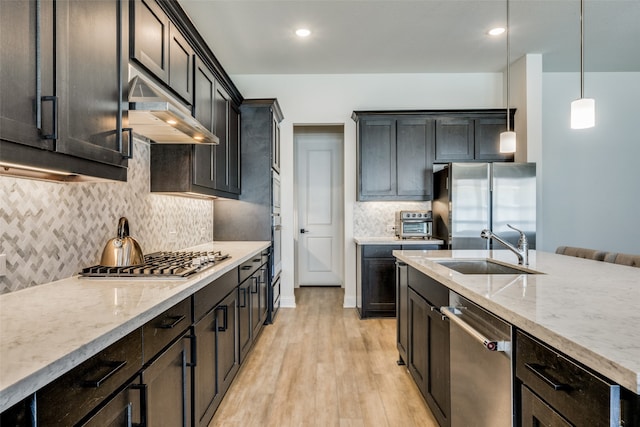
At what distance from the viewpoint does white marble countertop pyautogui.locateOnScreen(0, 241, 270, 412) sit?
0.74m

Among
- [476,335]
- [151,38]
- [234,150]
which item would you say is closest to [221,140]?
[234,150]

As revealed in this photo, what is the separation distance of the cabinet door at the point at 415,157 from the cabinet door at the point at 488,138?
0.56 meters

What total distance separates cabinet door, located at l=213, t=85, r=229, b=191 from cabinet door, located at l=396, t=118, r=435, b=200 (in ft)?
6.95

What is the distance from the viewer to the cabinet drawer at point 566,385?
0.77m

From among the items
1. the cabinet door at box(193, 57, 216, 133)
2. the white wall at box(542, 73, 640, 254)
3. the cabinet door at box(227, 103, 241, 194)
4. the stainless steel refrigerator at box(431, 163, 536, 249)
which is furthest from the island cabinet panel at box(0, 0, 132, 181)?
the white wall at box(542, 73, 640, 254)

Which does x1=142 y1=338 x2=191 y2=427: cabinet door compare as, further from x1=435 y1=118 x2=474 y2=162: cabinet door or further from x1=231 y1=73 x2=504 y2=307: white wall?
x1=435 y1=118 x2=474 y2=162: cabinet door

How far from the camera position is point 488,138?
173 inches

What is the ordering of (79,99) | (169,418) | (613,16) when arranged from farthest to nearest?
(613,16) → (169,418) → (79,99)

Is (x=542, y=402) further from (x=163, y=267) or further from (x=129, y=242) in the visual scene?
(x=129, y=242)

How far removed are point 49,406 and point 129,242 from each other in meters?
1.31

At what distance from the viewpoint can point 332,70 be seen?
4.59m

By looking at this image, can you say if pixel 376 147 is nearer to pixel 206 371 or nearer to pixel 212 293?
Result: pixel 212 293

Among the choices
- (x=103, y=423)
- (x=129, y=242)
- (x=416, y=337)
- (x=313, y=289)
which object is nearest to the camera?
(x=103, y=423)

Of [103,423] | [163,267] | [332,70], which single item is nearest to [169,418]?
[103,423]
